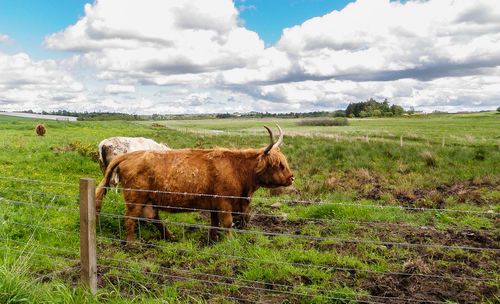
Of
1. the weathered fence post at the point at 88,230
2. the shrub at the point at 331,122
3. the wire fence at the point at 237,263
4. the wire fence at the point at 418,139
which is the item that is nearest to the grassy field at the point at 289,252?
the wire fence at the point at 237,263

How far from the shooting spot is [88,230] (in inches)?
134

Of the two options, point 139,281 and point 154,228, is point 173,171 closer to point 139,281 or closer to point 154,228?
point 154,228

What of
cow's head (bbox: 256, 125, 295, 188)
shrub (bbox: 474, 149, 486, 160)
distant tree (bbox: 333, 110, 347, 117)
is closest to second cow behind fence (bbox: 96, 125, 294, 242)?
cow's head (bbox: 256, 125, 295, 188)

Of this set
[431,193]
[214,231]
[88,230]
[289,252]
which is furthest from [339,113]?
[88,230]

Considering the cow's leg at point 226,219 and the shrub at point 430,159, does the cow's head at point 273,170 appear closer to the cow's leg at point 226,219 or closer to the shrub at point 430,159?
the cow's leg at point 226,219

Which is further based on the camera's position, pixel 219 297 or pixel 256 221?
pixel 256 221

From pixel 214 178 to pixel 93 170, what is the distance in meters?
7.61

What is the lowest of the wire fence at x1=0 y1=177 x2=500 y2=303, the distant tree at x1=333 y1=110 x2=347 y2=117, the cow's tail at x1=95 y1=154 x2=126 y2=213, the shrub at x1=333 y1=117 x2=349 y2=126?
the wire fence at x1=0 y1=177 x2=500 y2=303

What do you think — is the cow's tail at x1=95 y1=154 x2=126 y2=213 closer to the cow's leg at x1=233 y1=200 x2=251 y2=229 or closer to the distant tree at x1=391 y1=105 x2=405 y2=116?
the cow's leg at x1=233 y1=200 x2=251 y2=229

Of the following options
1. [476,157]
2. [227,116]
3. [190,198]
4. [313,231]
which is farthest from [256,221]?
[227,116]

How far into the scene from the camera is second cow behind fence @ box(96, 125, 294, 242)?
5566 millimetres

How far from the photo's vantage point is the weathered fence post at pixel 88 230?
3.35 metres

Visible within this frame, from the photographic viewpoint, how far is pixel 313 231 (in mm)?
6016

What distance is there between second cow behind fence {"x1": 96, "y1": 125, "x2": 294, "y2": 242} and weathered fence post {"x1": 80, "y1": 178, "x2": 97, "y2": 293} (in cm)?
191
